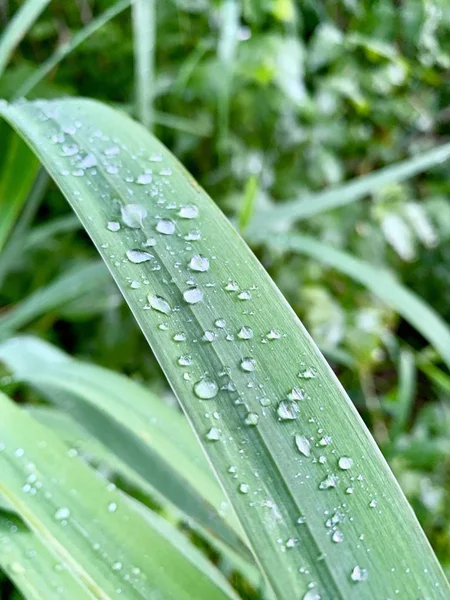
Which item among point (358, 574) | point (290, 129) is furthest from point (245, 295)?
point (290, 129)

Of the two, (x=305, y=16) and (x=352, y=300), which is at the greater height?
(x=305, y=16)

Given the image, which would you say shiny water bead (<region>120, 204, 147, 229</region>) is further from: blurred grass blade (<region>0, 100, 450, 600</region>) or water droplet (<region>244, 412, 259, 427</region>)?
water droplet (<region>244, 412, 259, 427</region>)

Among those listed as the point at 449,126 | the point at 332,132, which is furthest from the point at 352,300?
the point at 449,126

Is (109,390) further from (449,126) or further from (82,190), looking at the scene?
(449,126)

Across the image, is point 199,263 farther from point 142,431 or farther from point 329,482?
point 142,431

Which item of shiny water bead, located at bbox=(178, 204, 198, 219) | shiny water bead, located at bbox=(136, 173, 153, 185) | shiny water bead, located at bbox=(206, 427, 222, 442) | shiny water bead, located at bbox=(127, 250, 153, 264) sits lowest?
shiny water bead, located at bbox=(206, 427, 222, 442)

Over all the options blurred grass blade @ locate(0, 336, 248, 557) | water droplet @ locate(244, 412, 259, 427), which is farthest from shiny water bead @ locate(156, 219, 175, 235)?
blurred grass blade @ locate(0, 336, 248, 557)
